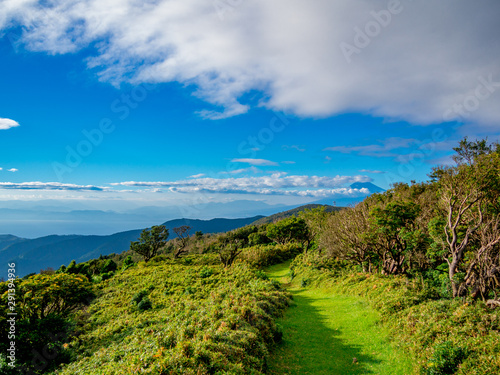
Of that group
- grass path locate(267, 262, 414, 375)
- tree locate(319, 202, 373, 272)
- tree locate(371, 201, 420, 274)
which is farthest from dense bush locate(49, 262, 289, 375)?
tree locate(371, 201, 420, 274)

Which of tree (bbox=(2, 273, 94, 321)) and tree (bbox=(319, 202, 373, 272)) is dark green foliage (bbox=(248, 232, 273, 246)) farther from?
tree (bbox=(2, 273, 94, 321))

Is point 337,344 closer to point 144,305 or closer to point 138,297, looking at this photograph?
point 144,305

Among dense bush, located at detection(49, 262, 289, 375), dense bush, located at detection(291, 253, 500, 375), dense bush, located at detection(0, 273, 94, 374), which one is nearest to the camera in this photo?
dense bush, located at detection(49, 262, 289, 375)

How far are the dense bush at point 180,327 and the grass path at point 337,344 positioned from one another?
1.05 metres

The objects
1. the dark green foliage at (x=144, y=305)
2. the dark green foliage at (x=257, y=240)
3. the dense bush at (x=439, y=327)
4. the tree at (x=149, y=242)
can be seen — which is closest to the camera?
the dense bush at (x=439, y=327)

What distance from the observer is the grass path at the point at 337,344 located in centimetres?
987

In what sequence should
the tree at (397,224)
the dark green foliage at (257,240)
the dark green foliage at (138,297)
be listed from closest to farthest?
the tree at (397,224)
the dark green foliage at (138,297)
the dark green foliage at (257,240)

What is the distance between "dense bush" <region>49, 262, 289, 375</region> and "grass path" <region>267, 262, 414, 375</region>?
1045 millimetres

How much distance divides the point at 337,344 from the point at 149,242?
4198 centimetres

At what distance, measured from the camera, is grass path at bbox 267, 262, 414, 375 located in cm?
987

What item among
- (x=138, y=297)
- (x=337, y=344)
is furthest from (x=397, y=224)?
(x=138, y=297)

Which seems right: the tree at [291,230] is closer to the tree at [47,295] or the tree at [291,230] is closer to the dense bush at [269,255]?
the dense bush at [269,255]

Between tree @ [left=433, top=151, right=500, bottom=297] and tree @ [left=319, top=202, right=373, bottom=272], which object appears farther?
tree @ [left=319, top=202, right=373, bottom=272]

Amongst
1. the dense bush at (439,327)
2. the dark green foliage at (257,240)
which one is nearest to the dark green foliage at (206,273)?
the dense bush at (439,327)
